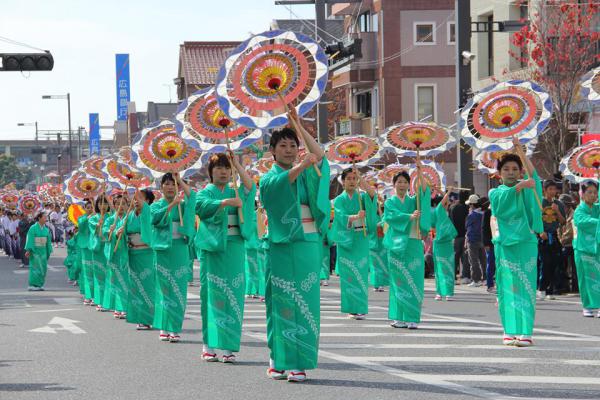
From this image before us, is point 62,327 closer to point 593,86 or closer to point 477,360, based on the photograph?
point 477,360

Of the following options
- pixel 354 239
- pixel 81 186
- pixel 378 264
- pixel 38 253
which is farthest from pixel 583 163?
pixel 38 253

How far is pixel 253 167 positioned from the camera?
24.1 m

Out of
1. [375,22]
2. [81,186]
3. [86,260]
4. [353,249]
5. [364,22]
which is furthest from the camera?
[364,22]

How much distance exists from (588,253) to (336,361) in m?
6.24

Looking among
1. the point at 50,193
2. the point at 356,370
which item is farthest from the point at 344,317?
the point at 50,193

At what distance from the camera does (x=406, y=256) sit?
45.5 feet

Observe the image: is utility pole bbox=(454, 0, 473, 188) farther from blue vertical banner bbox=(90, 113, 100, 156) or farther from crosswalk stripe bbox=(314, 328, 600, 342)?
blue vertical banner bbox=(90, 113, 100, 156)

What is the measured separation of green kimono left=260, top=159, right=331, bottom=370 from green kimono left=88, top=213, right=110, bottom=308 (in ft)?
29.8

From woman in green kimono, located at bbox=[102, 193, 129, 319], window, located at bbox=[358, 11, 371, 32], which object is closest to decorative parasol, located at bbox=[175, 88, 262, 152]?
woman in green kimono, located at bbox=[102, 193, 129, 319]

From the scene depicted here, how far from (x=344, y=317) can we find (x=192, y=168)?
3.27m

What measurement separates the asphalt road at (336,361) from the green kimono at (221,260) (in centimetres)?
36

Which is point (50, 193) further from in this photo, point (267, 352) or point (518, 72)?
point (267, 352)

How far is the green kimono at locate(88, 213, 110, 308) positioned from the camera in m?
17.9

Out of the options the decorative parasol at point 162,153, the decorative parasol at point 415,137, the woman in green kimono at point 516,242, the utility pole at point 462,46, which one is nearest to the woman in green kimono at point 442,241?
the decorative parasol at point 415,137
